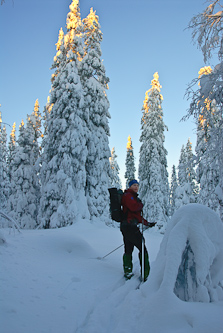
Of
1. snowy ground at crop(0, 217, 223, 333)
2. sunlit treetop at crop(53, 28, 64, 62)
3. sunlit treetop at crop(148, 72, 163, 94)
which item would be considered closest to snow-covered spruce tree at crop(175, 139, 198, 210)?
sunlit treetop at crop(148, 72, 163, 94)

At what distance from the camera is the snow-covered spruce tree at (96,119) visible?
A: 15922 millimetres

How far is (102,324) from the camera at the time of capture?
2.80 m

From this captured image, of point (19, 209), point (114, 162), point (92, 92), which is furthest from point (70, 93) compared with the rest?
point (114, 162)

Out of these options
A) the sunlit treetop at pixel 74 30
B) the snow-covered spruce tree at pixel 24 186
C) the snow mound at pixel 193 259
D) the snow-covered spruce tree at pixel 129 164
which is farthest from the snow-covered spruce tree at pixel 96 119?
the snow-covered spruce tree at pixel 129 164

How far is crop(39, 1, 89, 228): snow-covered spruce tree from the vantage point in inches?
563

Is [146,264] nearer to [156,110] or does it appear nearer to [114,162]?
[156,110]

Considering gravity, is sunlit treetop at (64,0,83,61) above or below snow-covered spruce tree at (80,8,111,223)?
above

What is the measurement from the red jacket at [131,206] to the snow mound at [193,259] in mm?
1392

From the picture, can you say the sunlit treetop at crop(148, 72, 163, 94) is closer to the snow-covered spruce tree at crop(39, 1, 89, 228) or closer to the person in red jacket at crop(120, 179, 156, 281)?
the snow-covered spruce tree at crop(39, 1, 89, 228)

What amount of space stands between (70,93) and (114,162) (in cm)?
2531

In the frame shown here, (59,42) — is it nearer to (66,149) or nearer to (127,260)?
(66,149)

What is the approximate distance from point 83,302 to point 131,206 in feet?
6.68

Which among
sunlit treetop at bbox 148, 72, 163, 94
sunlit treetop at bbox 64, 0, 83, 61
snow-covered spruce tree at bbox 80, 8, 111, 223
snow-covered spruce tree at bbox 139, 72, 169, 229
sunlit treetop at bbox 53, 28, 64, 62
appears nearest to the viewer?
snow-covered spruce tree at bbox 80, 8, 111, 223

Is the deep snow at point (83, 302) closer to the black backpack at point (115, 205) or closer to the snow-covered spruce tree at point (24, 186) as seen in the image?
the black backpack at point (115, 205)
